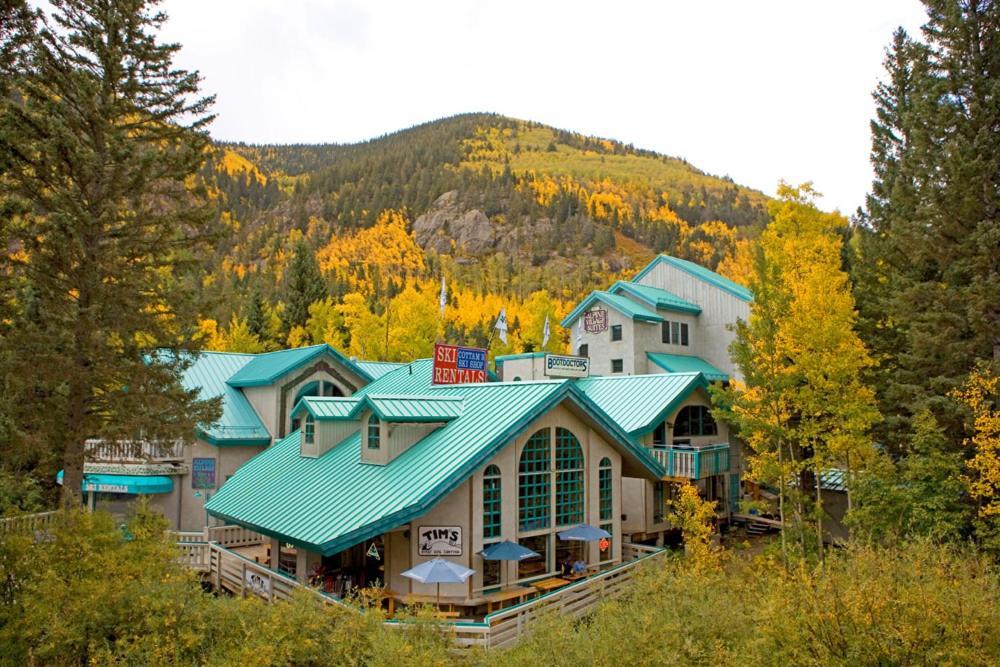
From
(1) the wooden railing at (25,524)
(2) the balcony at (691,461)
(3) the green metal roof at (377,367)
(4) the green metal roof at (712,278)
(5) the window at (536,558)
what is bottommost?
(5) the window at (536,558)

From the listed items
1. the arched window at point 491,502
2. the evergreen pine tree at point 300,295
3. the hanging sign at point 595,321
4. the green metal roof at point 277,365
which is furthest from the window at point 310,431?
the evergreen pine tree at point 300,295

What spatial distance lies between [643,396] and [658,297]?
13.2 m

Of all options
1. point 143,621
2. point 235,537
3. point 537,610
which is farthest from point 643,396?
point 143,621

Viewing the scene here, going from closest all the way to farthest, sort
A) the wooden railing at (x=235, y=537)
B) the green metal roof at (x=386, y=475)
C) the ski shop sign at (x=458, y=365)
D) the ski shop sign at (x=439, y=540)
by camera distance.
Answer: the green metal roof at (x=386, y=475) → the ski shop sign at (x=439, y=540) → the wooden railing at (x=235, y=537) → the ski shop sign at (x=458, y=365)

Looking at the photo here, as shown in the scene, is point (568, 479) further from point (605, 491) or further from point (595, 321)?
point (595, 321)

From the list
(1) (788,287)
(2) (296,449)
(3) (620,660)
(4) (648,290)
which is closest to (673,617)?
(3) (620,660)

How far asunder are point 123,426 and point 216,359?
59.6 feet

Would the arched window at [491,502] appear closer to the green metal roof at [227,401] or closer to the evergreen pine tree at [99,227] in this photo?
the evergreen pine tree at [99,227]

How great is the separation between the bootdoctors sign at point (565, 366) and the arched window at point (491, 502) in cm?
1033

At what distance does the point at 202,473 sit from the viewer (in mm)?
29609

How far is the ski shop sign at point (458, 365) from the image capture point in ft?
Answer: 88.7

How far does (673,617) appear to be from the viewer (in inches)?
476

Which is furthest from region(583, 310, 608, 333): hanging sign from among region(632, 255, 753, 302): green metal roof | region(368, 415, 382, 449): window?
region(368, 415, 382, 449): window

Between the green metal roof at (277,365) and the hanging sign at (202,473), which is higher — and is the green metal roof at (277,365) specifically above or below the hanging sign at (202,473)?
above
